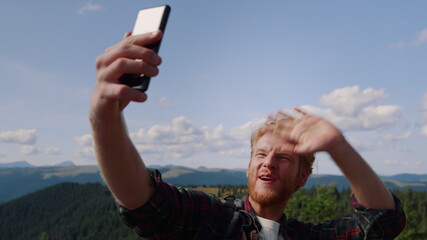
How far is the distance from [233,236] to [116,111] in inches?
59.9

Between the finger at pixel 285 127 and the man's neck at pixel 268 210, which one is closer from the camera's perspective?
the finger at pixel 285 127

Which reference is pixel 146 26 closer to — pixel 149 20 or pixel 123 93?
pixel 149 20

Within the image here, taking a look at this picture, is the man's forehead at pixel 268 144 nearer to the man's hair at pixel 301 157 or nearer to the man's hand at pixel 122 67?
the man's hair at pixel 301 157

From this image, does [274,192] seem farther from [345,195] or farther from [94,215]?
[94,215]

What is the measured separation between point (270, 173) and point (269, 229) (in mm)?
480

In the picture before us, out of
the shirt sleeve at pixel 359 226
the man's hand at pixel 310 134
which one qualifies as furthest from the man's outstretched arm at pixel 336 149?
the shirt sleeve at pixel 359 226

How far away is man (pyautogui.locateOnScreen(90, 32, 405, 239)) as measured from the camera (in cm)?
189

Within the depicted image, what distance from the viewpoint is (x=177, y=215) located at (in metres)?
2.78

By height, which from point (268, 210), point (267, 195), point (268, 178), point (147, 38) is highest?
point (147, 38)

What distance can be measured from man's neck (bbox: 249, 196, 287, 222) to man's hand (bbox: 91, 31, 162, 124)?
186 centimetres

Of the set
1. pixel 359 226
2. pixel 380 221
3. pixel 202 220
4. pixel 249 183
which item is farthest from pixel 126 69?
pixel 359 226

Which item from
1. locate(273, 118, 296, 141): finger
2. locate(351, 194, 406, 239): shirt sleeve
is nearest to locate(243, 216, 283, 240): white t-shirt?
locate(351, 194, 406, 239): shirt sleeve

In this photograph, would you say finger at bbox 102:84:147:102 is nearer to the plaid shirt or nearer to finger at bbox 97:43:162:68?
finger at bbox 97:43:162:68

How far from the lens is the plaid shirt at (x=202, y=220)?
2.61 meters
